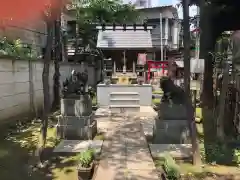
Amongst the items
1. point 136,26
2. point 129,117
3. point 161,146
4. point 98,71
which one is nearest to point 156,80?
point 98,71

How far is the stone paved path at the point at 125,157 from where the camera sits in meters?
5.35

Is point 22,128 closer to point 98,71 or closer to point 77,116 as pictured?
point 77,116

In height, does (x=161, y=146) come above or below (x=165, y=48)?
below

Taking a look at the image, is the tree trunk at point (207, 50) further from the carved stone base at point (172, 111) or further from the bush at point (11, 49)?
the bush at point (11, 49)

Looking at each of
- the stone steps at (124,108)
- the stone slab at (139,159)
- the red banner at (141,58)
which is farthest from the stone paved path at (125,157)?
the red banner at (141,58)

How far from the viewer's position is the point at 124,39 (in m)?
17.8

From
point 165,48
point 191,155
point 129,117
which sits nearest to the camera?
point 191,155

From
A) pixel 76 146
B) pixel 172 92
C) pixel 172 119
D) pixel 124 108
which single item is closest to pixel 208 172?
pixel 172 119

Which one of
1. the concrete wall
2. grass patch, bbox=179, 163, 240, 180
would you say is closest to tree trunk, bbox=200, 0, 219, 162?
grass patch, bbox=179, 163, 240, 180

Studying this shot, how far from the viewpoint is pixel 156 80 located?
24172 mm

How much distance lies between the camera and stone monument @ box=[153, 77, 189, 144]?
297 inches

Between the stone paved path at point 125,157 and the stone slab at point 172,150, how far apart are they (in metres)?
0.18

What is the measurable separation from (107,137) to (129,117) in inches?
137

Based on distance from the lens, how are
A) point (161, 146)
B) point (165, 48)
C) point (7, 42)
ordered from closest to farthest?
point (161, 146)
point (7, 42)
point (165, 48)
